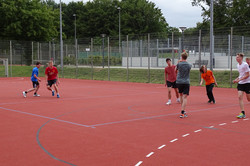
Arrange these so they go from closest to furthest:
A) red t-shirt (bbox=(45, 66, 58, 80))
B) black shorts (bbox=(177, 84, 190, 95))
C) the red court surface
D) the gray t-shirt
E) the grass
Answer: the red court surface → black shorts (bbox=(177, 84, 190, 95)) → the gray t-shirt → red t-shirt (bbox=(45, 66, 58, 80)) → the grass

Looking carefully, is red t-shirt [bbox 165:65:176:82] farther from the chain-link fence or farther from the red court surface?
the chain-link fence

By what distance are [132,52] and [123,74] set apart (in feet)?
10.4

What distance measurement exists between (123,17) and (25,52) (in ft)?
129

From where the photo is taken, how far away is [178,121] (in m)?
8.05

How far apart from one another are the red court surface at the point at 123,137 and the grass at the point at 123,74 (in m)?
11.3

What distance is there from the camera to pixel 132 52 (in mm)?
29094

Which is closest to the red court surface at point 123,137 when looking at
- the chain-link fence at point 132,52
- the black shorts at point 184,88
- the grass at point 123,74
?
the black shorts at point 184,88

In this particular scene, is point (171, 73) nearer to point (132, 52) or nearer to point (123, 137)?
point (123, 137)

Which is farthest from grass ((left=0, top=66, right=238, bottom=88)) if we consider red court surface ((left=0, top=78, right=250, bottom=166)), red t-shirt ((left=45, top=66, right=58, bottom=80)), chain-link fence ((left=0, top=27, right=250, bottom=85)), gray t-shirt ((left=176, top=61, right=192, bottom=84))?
red court surface ((left=0, top=78, right=250, bottom=166))

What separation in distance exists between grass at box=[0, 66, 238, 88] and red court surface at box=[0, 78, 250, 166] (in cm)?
1126

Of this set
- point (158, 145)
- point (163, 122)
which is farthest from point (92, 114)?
point (158, 145)

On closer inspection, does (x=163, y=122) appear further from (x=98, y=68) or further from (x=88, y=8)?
(x=88, y=8)

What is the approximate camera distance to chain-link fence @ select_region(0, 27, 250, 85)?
21.3 m

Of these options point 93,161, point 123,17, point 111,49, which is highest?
point 123,17
